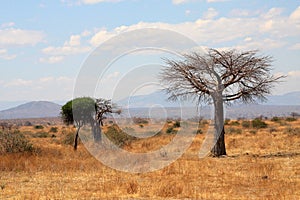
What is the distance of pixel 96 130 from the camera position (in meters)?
27.9

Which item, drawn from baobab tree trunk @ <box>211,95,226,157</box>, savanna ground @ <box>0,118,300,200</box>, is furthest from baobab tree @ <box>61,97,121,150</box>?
baobab tree trunk @ <box>211,95,226,157</box>

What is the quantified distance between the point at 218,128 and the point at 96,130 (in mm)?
9630

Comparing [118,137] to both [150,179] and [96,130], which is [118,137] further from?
[150,179]

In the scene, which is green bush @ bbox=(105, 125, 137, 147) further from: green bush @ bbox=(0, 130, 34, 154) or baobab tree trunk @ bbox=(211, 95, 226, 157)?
baobab tree trunk @ bbox=(211, 95, 226, 157)

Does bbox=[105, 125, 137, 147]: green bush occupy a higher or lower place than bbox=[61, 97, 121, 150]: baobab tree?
lower

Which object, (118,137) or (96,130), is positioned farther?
(96,130)

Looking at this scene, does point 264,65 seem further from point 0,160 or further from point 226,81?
point 0,160

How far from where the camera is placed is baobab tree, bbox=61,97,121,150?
28.4 m

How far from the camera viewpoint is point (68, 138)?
31.6 meters

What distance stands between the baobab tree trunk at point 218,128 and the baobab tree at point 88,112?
8.62 meters

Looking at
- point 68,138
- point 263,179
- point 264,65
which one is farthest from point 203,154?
point 68,138

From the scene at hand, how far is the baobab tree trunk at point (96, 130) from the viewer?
89.5ft

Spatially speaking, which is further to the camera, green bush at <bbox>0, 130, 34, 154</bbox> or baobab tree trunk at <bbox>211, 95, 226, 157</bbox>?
baobab tree trunk at <bbox>211, 95, 226, 157</bbox>

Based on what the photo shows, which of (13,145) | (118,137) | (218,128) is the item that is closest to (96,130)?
(118,137)
